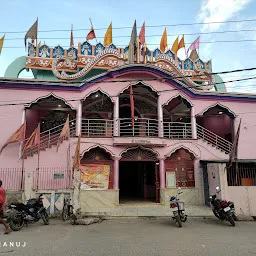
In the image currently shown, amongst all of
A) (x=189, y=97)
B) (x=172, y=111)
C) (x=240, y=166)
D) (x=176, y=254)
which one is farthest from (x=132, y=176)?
(x=176, y=254)

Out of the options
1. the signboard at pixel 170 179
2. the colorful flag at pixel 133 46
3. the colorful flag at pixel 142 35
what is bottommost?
the signboard at pixel 170 179

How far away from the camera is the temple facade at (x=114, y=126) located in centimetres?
1189

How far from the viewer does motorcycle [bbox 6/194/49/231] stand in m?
7.42

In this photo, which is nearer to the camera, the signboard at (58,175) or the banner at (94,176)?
the signboard at (58,175)

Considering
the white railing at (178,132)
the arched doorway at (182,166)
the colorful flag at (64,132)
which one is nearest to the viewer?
the colorful flag at (64,132)

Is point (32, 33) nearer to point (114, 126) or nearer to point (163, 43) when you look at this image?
point (163, 43)

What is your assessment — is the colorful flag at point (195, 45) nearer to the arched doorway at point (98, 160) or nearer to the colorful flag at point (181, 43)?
the colorful flag at point (181, 43)

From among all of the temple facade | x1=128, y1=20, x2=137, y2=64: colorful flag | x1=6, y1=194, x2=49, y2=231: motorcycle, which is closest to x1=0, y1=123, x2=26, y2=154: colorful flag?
the temple facade

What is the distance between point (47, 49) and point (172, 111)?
10.0m

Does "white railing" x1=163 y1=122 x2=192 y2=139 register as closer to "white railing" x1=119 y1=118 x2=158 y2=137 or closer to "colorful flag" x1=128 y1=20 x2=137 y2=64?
"white railing" x1=119 y1=118 x2=158 y2=137

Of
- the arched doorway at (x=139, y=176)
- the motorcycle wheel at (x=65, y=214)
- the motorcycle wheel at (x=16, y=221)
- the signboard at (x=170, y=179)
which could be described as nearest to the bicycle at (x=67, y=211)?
the motorcycle wheel at (x=65, y=214)

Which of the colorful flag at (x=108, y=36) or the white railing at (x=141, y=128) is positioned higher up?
the colorful flag at (x=108, y=36)

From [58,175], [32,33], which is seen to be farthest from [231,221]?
[32,33]

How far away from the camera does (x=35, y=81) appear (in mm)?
12820
